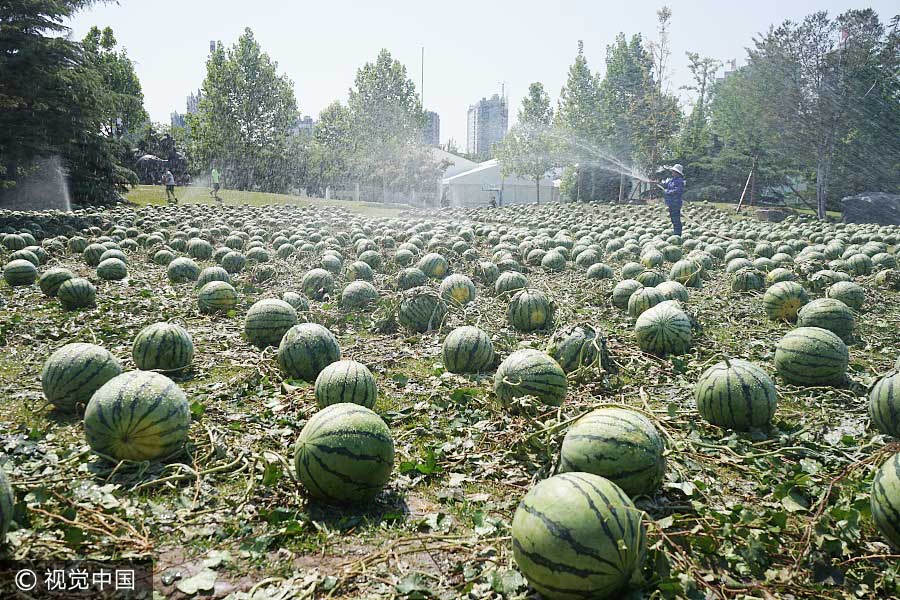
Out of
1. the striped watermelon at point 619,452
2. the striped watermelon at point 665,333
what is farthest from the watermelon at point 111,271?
the striped watermelon at point 619,452

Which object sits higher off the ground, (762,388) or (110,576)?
(762,388)

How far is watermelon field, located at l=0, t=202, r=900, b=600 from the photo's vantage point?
298 cm

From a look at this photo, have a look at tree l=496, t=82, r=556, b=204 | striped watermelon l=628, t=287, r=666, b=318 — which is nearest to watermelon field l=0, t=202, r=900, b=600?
striped watermelon l=628, t=287, r=666, b=318

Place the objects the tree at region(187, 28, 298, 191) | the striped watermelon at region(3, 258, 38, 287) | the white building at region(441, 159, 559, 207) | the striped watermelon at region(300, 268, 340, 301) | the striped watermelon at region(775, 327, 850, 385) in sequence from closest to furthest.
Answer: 1. the striped watermelon at region(775, 327, 850, 385)
2. the striped watermelon at region(300, 268, 340, 301)
3. the striped watermelon at region(3, 258, 38, 287)
4. the tree at region(187, 28, 298, 191)
5. the white building at region(441, 159, 559, 207)

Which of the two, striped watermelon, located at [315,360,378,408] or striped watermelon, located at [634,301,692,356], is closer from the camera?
striped watermelon, located at [315,360,378,408]

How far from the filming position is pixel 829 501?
3.70 m

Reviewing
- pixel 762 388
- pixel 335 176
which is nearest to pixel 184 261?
pixel 762 388

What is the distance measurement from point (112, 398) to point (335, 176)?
221 ft

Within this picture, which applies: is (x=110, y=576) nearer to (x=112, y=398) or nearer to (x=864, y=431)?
(x=112, y=398)

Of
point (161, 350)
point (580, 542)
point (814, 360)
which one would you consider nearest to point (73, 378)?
point (161, 350)

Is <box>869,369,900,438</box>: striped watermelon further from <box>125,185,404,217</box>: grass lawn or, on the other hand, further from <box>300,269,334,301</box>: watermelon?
<box>125,185,404,217</box>: grass lawn

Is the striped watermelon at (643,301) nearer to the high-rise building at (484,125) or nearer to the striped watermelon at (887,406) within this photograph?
the striped watermelon at (887,406)

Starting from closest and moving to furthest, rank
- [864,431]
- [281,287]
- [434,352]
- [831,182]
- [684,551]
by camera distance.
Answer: [684,551] → [864,431] → [434,352] → [281,287] → [831,182]

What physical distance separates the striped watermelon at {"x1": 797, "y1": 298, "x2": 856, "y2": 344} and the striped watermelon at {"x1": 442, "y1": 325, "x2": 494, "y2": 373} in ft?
14.0
